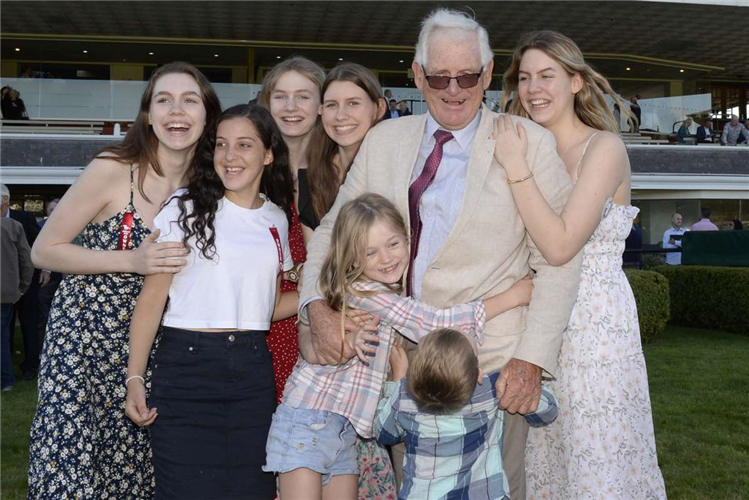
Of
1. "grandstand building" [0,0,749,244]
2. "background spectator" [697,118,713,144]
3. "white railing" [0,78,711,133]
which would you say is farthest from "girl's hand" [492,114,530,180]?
"background spectator" [697,118,713,144]

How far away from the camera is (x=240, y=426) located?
117 inches

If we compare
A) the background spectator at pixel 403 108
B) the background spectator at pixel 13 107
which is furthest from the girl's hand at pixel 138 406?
the background spectator at pixel 13 107

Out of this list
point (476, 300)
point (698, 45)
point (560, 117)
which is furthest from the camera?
point (698, 45)

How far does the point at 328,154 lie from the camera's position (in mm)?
3844

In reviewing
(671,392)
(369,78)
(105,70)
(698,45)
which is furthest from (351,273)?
(698,45)

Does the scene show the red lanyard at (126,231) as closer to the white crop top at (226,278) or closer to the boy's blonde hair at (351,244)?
the white crop top at (226,278)

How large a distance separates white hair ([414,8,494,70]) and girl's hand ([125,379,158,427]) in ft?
5.50

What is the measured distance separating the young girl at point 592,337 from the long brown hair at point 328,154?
2.42 ft

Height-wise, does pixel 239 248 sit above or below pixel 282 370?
above

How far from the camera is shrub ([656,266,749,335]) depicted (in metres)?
12.3

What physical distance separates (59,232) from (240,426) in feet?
3.65

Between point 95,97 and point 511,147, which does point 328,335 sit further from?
point 95,97

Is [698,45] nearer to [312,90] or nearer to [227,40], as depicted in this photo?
[227,40]

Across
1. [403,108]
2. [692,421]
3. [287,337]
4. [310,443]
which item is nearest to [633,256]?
[692,421]
